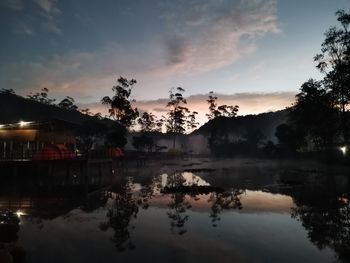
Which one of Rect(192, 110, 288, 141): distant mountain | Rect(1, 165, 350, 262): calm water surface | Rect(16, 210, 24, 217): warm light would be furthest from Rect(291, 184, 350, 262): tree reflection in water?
Rect(192, 110, 288, 141): distant mountain

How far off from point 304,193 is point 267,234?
40.1ft

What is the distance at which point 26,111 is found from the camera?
308 ft

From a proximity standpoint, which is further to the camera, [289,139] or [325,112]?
[289,139]

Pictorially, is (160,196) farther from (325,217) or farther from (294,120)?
(294,120)

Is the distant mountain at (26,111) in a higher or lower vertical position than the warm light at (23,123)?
higher

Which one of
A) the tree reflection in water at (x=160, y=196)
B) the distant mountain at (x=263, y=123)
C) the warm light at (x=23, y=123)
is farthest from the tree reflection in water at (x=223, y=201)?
the distant mountain at (x=263, y=123)

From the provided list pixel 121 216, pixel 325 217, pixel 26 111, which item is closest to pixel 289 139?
pixel 325 217

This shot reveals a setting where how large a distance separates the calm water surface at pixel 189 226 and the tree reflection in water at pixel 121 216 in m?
0.05

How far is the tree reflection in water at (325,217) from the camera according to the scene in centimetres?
1234

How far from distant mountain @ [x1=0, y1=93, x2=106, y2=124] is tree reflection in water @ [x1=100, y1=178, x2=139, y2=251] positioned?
207 feet

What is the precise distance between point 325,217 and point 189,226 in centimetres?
732

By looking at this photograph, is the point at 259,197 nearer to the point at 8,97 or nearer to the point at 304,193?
the point at 304,193

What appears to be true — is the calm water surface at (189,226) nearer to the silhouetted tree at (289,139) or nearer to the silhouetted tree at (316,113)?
the silhouetted tree at (316,113)

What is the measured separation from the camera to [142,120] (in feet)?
375
